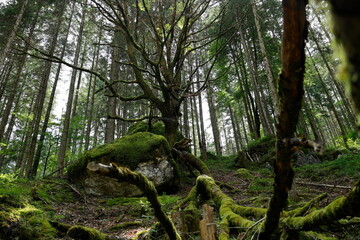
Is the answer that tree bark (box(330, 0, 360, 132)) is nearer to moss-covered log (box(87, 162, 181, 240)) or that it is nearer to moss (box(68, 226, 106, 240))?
moss-covered log (box(87, 162, 181, 240))

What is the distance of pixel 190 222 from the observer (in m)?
3.04

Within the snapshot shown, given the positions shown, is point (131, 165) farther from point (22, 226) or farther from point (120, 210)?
point (22, 226)

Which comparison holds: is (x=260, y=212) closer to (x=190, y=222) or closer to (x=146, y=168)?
(x=190, y=222)

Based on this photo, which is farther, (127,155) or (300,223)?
(127,155)

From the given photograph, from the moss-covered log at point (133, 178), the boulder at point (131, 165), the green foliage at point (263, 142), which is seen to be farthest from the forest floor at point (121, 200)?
the green foliage at point (263, 142)

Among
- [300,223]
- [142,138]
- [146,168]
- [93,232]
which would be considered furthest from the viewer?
[142,138]

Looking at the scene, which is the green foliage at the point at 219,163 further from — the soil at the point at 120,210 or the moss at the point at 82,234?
the moss at the point at 82,234

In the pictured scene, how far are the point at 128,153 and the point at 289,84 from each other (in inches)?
240

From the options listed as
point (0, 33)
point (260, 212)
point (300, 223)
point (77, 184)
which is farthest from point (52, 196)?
point (0, 33)

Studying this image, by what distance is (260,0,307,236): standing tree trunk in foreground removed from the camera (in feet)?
3.00

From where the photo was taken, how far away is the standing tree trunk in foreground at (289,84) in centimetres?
91

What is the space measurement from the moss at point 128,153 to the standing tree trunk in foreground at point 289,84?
5492 mm

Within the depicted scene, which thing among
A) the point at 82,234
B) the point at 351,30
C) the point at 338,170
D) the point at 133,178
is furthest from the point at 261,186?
the point at 351,30

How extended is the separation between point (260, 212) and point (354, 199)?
1.84m
